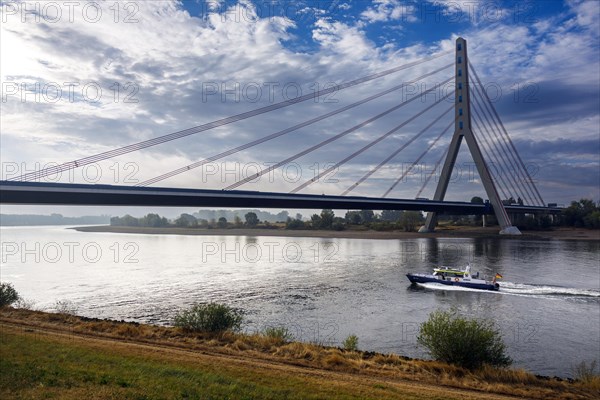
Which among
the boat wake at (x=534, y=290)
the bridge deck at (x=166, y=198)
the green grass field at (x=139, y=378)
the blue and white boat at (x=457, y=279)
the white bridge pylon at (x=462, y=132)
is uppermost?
the white bridge pylon at (x=462, y=132)

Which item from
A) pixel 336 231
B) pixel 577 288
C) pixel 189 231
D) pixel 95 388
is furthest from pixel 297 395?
pixel 189 231

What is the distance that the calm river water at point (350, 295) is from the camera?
2086 centimetres

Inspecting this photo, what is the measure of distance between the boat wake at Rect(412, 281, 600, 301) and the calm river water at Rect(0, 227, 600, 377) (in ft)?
0.26

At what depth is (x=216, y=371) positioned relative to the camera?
12.3 m

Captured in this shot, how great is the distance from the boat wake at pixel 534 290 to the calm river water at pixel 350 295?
8cm

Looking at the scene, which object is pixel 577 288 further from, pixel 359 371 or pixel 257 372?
pixel 257 372

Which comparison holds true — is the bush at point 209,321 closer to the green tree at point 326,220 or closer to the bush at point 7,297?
the bush at point 7,297

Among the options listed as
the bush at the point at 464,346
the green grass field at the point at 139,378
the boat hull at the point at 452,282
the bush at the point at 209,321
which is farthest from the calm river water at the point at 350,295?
the green grass field at the point at 139,378

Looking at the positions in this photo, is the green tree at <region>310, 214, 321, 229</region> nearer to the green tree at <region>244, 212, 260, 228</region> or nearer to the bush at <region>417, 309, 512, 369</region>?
the green tree at <region>244, 212, 260, 228</region>

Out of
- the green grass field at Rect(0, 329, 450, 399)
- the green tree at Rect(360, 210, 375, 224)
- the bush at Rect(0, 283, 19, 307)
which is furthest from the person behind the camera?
the green tree at Rect(360, 210, 375, 224)

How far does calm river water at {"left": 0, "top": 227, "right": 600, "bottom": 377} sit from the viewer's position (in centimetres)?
2086

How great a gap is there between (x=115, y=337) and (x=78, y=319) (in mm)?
4492

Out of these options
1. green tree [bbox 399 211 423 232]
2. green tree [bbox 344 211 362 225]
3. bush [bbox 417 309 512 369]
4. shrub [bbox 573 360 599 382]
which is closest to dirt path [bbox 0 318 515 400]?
bush [bbox 417 309 512 369]

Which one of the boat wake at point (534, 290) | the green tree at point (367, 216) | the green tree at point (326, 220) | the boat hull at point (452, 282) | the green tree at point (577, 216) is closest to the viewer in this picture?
the boat wake at point (534, 290)
